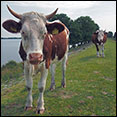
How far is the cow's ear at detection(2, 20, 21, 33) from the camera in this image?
301 centimetres

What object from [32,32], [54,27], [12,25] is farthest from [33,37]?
[54,27]

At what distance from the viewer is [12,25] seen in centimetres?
305

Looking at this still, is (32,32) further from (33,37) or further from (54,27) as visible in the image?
(54,27)

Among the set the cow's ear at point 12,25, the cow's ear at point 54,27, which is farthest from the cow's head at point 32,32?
the cow's ear at point 54,27

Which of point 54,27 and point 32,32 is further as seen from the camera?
point 54,27

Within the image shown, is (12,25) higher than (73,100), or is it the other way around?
(12,25)

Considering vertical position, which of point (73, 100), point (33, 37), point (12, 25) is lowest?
point (73, 100)

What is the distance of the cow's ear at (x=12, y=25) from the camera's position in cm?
301

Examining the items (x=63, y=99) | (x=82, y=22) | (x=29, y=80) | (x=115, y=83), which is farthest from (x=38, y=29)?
(x=82, y=22)

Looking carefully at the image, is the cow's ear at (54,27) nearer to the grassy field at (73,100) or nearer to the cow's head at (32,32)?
the cow's head at (32,32)

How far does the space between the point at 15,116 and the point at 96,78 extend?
465 cm

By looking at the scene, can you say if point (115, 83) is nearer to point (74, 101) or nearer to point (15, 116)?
point (74, 101)

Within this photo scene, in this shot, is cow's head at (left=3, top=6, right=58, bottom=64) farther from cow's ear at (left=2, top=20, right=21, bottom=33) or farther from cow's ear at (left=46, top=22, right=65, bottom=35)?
cow's ear at (left=46, top=22, right=65, bottom=35)

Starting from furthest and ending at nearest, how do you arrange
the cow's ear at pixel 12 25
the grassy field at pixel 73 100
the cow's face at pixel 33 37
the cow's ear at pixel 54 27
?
the grassy field at pixel 73 100
the cow's ear at pixel 54 27
the cow's ear at pixel 12 25
the cow's face at pixel 33 37
